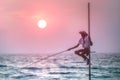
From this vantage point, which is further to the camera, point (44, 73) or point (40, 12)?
point (44, 73)

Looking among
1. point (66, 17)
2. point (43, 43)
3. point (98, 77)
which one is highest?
point (66, 17)

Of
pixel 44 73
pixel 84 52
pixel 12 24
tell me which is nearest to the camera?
pixel 84 52

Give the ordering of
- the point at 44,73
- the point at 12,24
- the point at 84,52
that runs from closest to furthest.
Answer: the point at 84,52
the point at 12,24
the point at 44,73

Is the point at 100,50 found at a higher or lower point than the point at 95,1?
lower

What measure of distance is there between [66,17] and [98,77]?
213 cm

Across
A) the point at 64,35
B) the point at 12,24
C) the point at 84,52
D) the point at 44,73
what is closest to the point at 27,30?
the point at 12,24

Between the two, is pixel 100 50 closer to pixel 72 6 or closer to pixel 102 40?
pixel 102 40

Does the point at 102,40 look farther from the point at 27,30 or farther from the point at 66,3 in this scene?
the point at 27,30

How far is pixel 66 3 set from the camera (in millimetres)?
5098

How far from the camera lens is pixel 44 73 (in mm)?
6523

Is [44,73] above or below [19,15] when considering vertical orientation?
below

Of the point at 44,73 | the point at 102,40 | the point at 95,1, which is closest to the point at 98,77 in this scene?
the point at 44,73

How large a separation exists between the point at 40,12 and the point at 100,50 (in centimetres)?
119

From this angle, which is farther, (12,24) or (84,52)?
(12,24)
